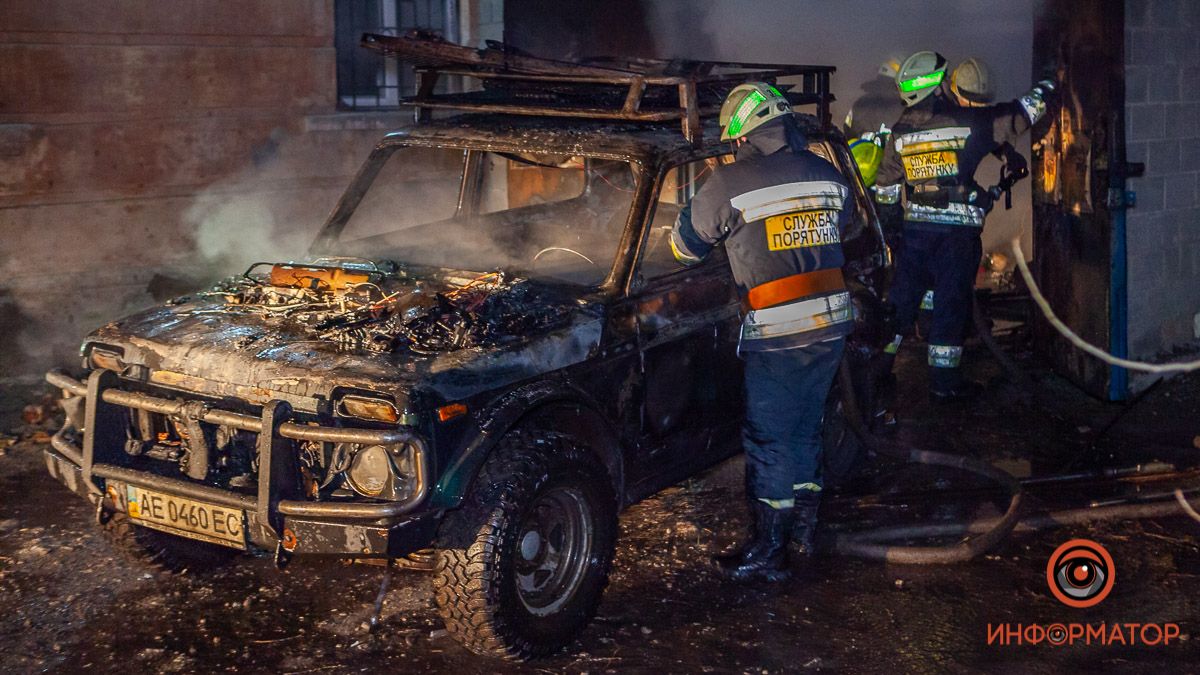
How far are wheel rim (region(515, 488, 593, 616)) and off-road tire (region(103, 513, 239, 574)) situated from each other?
139 cm

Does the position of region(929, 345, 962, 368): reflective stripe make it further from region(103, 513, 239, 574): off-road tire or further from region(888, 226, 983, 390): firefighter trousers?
region(103, 513, 239, 574): off-road tire

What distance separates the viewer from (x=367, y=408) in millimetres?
4113

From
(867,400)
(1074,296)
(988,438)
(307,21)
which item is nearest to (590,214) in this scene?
(867,400)

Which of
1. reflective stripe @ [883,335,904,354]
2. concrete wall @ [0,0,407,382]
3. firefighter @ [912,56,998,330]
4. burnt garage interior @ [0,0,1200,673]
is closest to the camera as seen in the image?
burnt garage interior @ [0,0,1200,673]

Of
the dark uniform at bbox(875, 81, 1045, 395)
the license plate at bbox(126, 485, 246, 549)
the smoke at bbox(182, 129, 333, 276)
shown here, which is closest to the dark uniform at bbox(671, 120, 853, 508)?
the license plate at bbox(126, 485, 246, 549)

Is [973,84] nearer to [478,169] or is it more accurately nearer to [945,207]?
[945,207]

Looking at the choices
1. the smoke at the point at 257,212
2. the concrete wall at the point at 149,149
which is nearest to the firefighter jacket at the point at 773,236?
the concrete wall at the point at 149,149

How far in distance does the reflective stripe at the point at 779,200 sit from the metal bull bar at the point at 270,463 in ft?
5.54

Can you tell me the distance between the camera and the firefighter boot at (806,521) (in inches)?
208

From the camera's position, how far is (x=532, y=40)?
1023 cm

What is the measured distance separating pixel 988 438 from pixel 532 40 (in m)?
5.23

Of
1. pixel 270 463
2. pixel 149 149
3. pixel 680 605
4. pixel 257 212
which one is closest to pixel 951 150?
pixel 680 605

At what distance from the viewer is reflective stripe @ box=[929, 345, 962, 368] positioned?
7570 mm

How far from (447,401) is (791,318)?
60.6 inches
